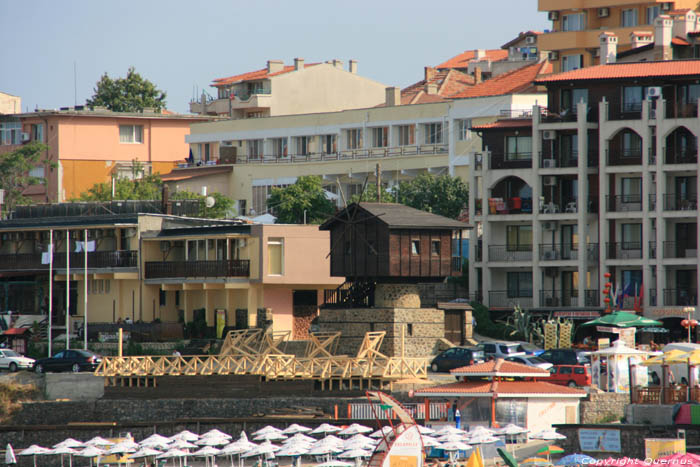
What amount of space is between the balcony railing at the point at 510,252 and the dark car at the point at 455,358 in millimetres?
14538

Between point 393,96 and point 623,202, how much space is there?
37115 millimetres

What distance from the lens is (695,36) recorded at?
8862 centimetres

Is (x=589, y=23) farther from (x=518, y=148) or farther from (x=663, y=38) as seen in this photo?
(x=518, y=148)

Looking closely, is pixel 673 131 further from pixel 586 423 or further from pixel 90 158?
pixel 90 158

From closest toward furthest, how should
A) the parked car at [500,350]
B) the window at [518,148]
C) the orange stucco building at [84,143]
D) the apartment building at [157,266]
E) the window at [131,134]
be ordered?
the parked car at [500,350] → the apartment building at [157,266] → the window at [518,148] → the orange stucco building at [84,143] → the window at [131,134]

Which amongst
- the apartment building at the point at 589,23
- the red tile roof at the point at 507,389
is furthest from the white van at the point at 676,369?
the apartment building at the point at 589,23

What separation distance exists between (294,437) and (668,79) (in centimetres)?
3308

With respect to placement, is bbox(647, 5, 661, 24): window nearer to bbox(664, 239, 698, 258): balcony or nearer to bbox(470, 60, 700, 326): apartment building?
bbox(470, 60, 700, 326): apartment building

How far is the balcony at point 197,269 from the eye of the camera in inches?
3246

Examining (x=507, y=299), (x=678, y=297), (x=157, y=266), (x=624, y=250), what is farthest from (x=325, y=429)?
(x=157, y=266)

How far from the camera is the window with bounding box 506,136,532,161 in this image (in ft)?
276

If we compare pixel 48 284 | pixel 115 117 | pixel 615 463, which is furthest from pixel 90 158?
pixel 615 463

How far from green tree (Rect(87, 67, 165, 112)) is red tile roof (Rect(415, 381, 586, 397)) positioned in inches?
3582

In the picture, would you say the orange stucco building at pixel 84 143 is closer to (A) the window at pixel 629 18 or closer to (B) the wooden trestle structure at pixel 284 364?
(A) the window at pixel 629 18
